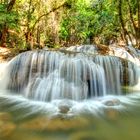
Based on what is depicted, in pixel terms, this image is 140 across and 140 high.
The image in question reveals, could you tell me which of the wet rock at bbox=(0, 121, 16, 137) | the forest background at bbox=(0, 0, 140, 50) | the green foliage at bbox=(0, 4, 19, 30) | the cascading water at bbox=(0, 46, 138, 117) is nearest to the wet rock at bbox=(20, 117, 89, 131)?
the wet rock at bbox=(0, 121, 16, 137)

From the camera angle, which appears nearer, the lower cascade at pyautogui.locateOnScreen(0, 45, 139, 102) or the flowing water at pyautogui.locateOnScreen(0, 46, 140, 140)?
the flowing water at pyautogui.locateOnScreen(0, 46, 140, 140)

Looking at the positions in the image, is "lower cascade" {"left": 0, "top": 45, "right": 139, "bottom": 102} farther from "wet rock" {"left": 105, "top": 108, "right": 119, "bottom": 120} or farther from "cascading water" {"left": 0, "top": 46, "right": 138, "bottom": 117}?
"wet rock" {"left": 105, "top": 108, "right": 119, "bottom": 120}

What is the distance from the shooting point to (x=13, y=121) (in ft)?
17.5

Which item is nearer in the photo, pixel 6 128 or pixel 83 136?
pixel 83 136

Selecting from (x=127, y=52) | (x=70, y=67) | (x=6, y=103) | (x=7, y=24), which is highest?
(x=7, y=24)

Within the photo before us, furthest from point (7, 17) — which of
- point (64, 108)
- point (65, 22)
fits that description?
point (65, 22)

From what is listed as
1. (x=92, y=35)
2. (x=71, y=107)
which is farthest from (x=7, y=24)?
(x=92, y=35)

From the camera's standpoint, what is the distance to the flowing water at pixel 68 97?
4914 mm

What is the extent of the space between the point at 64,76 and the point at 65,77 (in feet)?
0.16

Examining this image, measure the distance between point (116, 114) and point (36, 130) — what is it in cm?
195

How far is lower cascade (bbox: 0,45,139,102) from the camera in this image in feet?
24.3

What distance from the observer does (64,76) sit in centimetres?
796

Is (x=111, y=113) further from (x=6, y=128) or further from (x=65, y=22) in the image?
(x=65, y=22)

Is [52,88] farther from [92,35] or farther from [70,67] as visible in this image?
[92,35]
